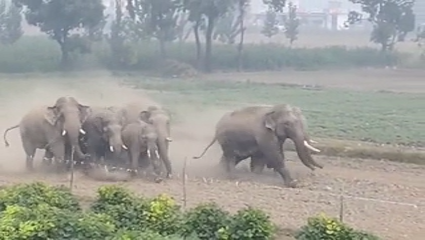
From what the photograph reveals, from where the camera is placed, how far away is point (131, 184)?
15742 mm

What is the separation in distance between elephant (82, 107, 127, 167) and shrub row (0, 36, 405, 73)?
65.8 feet

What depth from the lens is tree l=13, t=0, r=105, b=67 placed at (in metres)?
36.8

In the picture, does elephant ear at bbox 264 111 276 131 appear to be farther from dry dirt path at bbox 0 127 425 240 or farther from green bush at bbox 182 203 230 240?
green bush at bbox 182 203 230 240

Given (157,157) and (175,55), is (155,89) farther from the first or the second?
(157,157)

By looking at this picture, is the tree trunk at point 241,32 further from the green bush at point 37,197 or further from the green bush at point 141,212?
the green bush at point 141,212

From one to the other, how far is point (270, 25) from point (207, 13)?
806cm

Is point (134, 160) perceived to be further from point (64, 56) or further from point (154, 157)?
point (64, 56)

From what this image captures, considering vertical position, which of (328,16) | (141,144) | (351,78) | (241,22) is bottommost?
(351,78)

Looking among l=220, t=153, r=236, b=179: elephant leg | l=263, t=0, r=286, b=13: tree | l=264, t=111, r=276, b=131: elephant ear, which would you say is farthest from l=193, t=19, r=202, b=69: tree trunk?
l=264, t=111, r=276, b=131: elephant ear

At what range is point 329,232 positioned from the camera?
1077 centimetres

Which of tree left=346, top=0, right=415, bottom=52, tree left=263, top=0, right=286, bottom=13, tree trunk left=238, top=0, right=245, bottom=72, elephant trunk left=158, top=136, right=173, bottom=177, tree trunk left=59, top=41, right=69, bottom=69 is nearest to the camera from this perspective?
elephant trunk left=158, top=136, right=173, bottom=177

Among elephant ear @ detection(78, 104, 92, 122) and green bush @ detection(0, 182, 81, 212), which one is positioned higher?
elephant ear @ detection(78, 104, 92, 122)

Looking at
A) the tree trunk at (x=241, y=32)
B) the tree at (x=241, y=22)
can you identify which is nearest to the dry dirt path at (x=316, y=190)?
the tree trunk at (x=241, y=32)

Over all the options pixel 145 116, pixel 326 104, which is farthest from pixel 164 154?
pixel 326 104
